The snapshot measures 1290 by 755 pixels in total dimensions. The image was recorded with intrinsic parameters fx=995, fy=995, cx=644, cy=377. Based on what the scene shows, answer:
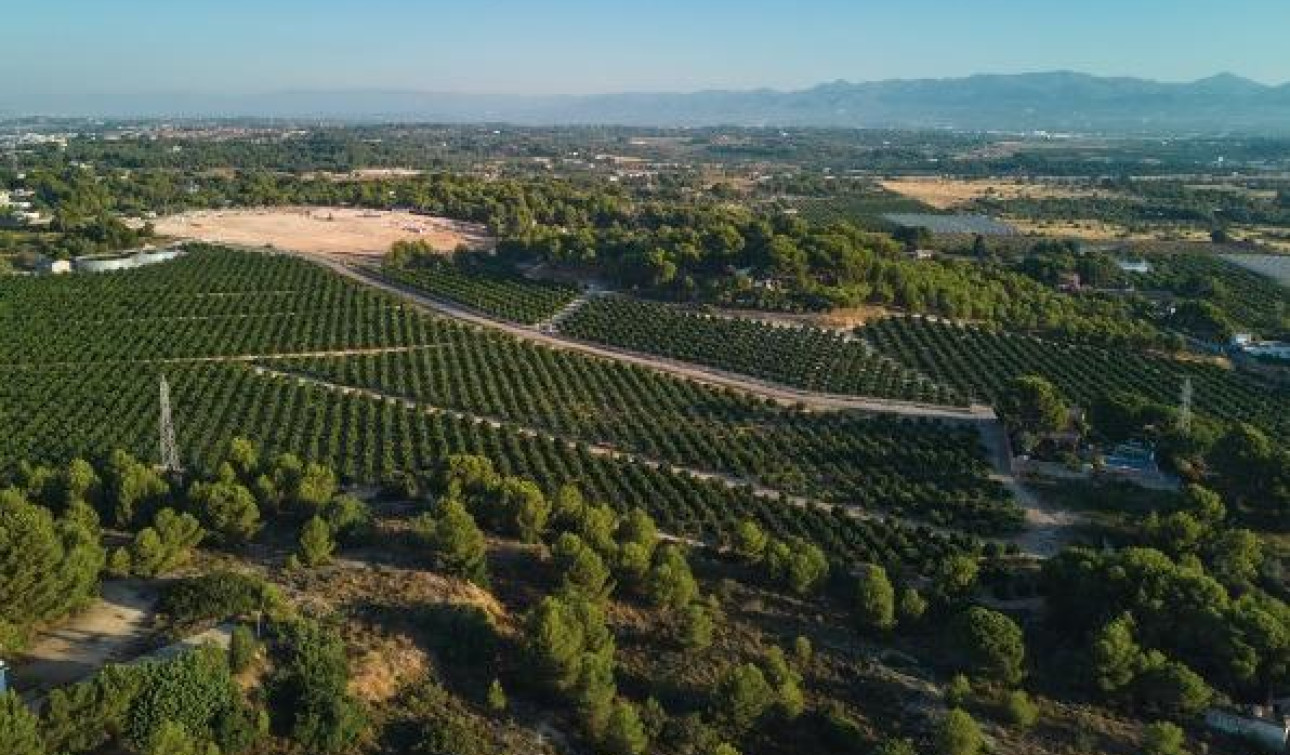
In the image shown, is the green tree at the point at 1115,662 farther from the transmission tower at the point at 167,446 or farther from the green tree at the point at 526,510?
the transmission tower at the point at 167,446

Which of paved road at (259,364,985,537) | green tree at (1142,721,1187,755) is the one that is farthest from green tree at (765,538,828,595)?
green tree at (1142,721,1187,755)

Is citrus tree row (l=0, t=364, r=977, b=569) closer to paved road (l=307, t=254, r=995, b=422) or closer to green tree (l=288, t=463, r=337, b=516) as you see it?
green tree (l=288, t=463, r=337, b=516)

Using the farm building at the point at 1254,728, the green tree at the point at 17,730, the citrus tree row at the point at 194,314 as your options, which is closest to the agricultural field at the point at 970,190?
the citrus tree row at the point at 194,314

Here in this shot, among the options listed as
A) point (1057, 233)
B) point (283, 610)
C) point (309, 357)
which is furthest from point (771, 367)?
point (1057, 233)

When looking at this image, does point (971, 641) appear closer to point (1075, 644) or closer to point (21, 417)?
point (1075, 644)

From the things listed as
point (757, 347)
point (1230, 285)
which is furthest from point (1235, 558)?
point (1230, 285)

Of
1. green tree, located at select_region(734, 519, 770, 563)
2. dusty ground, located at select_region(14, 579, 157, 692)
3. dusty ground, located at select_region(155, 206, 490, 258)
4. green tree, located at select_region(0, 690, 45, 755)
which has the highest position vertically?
dusty ground, located at select_region(155, 206, 490, 258)
